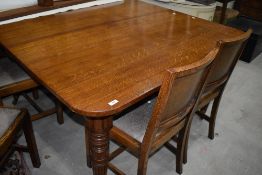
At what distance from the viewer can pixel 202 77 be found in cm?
130

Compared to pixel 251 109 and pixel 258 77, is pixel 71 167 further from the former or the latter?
pixel 258 77

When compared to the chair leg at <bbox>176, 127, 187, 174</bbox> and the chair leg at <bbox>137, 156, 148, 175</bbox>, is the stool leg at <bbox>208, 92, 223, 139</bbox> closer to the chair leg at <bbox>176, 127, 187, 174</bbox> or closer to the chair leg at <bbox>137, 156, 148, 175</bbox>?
the chair leg at <bbox>176, 127, 187, 174</bbox>

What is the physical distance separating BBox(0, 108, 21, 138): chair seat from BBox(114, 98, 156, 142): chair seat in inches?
21.2

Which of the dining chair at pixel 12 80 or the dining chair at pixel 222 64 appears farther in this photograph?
the dining chair at pixel 12 80

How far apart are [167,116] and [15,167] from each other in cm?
103

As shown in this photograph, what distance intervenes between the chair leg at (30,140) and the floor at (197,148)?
0.07 m

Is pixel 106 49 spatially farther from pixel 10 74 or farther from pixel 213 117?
pixel 213 117

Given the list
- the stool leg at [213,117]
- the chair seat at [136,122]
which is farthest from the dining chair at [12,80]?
the stool leg at [213,117]

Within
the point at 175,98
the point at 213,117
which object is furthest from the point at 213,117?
the point at 175,98

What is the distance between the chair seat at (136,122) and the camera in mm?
1435

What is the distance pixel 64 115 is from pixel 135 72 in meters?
1.08

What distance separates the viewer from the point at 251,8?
161 inches

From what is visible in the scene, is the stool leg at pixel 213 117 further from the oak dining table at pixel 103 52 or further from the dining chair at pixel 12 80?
the dining chair at pixel 12 80

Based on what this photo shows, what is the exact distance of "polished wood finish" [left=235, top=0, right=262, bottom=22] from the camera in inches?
157
